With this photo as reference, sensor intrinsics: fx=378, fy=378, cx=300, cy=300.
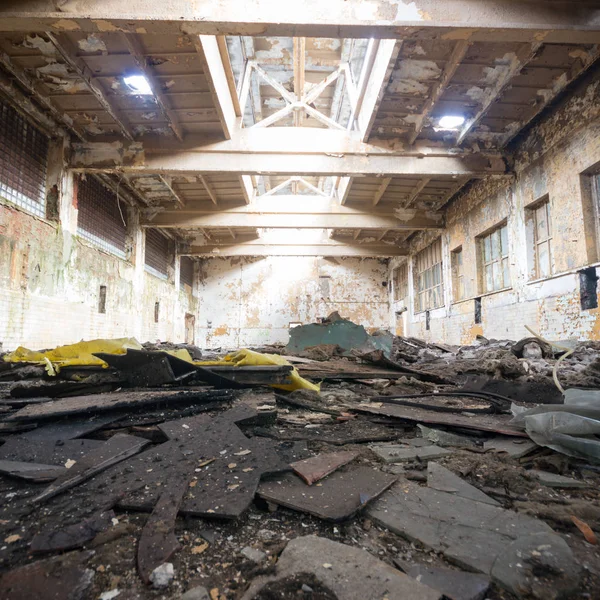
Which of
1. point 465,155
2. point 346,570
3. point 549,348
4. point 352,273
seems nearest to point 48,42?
point 346,570

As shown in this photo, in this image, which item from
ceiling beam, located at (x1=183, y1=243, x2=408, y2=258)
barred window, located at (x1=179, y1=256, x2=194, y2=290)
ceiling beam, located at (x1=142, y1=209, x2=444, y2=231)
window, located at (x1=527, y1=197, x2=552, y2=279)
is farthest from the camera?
barred window, located at (x1=179, y1=256, x2=194, y2=290)

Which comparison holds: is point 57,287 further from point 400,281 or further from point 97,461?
point 400,281

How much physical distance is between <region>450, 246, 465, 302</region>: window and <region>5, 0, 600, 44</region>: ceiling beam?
733 cm

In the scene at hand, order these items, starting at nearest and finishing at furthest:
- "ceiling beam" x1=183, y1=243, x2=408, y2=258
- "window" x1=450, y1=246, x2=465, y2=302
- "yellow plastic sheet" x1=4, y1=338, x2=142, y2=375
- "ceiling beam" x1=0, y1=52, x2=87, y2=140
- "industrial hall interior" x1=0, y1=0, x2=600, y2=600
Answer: "industrial hall interior" x1=0, y1=0, x2=600, y2=600 → "yellow plastic sheet" x1=4, y1=338, x2=142, y2=375 → "ceiling beam" x1=0, y1=52, x2=87, y2=140 → "window" x1=450, y1=246, x2=465, y2=302 → "ceiling beam" x1=183, y1=243, x2=408, y2=258

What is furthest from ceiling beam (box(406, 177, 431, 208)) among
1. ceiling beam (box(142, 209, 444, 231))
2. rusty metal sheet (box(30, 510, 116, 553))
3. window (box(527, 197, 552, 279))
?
rusty metal sheet (box(30, 510, 116, 553))

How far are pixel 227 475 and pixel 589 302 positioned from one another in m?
7.12

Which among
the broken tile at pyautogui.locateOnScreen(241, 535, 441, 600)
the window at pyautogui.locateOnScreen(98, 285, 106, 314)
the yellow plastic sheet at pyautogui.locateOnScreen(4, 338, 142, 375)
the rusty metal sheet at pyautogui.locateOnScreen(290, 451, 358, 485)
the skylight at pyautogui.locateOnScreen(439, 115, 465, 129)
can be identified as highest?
the skylight at pyautogui.locateOnScreen(439, 115, 465, 129)

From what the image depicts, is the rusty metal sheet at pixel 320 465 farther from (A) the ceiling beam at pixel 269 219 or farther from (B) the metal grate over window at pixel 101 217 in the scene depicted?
(A) the ceiling beam at pixel 269 219

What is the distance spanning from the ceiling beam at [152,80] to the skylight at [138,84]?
115 millimetres

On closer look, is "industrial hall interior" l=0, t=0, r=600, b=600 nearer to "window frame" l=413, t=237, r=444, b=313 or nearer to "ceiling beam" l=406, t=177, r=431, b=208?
"window frame" l=413, t=237, r=444, b=313

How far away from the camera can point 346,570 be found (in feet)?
3.55

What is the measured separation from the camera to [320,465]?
1808mm

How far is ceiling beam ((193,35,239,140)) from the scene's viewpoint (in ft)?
18.7

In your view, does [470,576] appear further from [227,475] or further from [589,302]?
[589,302]
